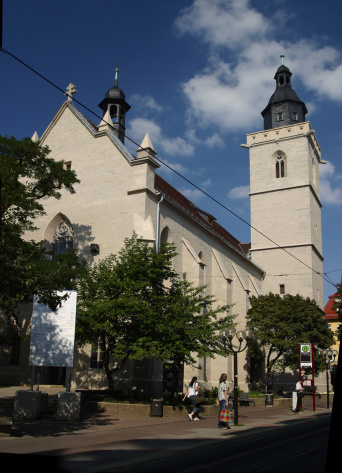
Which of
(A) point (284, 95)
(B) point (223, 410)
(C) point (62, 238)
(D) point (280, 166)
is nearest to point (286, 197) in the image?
(D) point (280, 166)

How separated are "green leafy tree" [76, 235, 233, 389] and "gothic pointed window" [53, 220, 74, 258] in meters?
7.82

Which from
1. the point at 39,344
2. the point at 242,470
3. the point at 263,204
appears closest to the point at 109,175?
the point at 39,344

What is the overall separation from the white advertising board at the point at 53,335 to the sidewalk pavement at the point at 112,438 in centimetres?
205

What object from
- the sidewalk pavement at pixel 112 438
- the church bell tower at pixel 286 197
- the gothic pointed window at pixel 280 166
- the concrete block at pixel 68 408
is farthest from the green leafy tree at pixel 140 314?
the gothic pointed window at pixel 280 166

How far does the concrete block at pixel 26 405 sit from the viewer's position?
52.1 feet

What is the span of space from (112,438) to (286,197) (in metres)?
39.2

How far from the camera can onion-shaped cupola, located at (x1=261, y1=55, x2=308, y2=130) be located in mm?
49281

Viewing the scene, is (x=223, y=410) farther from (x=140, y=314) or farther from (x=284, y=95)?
(x=284, y=95)

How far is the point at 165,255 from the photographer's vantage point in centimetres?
2039

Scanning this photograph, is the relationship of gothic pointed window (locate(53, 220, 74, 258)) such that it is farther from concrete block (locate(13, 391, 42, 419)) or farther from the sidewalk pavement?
concrete block (locate(13, 391, 42, 419))

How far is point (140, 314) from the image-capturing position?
18703 mm

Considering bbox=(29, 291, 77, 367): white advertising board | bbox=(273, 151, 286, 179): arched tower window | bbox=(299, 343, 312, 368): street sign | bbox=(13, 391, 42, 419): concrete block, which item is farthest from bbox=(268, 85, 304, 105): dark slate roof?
bbox=(13, 391, 42, 419): concrete block

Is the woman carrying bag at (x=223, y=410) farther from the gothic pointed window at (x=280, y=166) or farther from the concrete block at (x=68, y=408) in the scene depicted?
the gothic pointed window at (x=280, y=166)

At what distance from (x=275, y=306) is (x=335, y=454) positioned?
34938 mm
